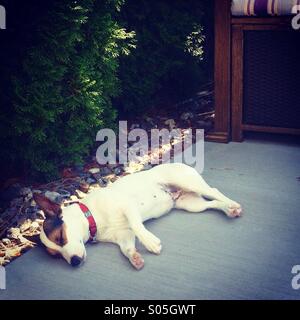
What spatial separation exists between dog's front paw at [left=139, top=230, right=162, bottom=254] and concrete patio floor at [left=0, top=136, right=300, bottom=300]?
0.04 m

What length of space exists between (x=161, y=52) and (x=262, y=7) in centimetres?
128

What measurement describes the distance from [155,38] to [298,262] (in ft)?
9.90

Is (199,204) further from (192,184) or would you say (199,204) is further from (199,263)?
(199,263)

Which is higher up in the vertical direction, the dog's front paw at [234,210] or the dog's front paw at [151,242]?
the dog's front paw at [234,210]

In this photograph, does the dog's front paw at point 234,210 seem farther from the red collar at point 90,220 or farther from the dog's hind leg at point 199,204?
the red collar at point 90,220

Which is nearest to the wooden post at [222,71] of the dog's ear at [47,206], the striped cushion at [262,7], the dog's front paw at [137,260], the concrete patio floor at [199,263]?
the striped cushion at [262,7]

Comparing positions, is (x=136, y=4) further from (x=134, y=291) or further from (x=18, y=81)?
(x=134, y=291)

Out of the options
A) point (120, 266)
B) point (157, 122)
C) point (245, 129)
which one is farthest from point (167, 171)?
point (157, 122)

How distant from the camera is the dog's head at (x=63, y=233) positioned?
120 inches

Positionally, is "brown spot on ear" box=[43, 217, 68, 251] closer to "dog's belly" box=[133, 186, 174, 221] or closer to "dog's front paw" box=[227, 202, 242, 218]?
"dog's belly" box=[133, 186, 174, 221]

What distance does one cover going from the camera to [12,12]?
3.95 metres

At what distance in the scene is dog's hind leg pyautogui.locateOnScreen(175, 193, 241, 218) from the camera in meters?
3.65

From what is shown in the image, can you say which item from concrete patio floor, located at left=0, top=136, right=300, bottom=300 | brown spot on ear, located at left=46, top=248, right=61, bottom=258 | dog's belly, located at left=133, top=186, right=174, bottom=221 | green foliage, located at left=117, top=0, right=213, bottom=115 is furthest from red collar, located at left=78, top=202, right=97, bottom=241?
green foliage, located at left=117, top=0, right=213, bottom=115

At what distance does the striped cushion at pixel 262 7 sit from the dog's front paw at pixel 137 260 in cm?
241
